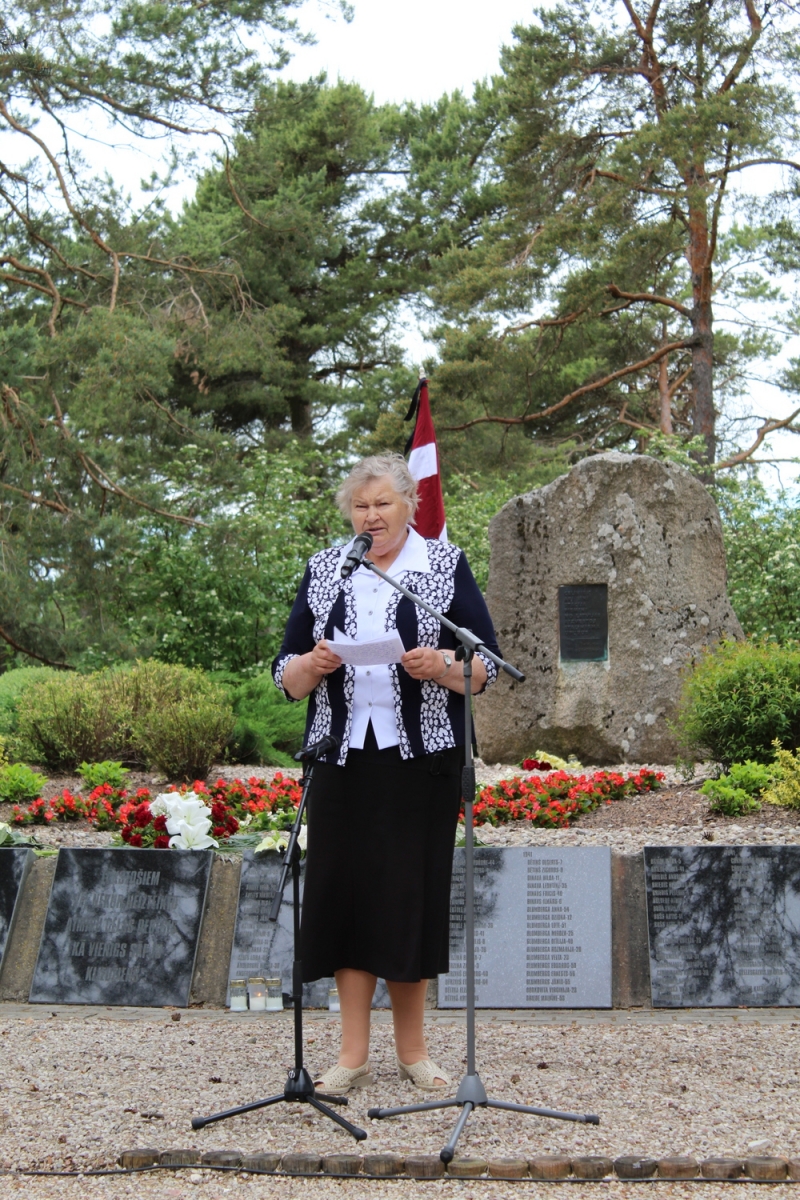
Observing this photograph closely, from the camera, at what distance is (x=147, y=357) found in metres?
11.9

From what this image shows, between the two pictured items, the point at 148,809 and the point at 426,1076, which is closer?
the point at 426,1076

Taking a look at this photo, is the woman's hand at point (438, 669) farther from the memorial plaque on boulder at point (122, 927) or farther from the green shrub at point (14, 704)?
the green shrub at point (14, 704)

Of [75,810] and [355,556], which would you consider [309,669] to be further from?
[75,810]

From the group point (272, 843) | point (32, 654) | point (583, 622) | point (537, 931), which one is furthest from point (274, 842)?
point (32, 654)

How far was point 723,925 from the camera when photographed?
→ 4.38 metres

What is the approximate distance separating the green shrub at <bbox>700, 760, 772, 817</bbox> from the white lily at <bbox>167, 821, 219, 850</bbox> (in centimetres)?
238

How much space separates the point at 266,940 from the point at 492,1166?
78.6 inches

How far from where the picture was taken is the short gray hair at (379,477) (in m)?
3.33

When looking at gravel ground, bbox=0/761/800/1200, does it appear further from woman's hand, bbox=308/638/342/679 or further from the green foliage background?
the green foliage background

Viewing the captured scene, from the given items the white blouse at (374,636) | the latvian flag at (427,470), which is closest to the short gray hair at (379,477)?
the white blouse at (374,636)

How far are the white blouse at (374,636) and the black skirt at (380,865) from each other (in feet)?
0.19

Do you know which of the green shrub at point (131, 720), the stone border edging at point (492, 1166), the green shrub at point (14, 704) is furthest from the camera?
the green shrub at point (14, 704)

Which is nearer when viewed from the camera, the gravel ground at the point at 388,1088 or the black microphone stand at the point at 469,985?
the gravel ground at the point at 388,1088

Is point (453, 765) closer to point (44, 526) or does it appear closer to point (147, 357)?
point (44, 526)
